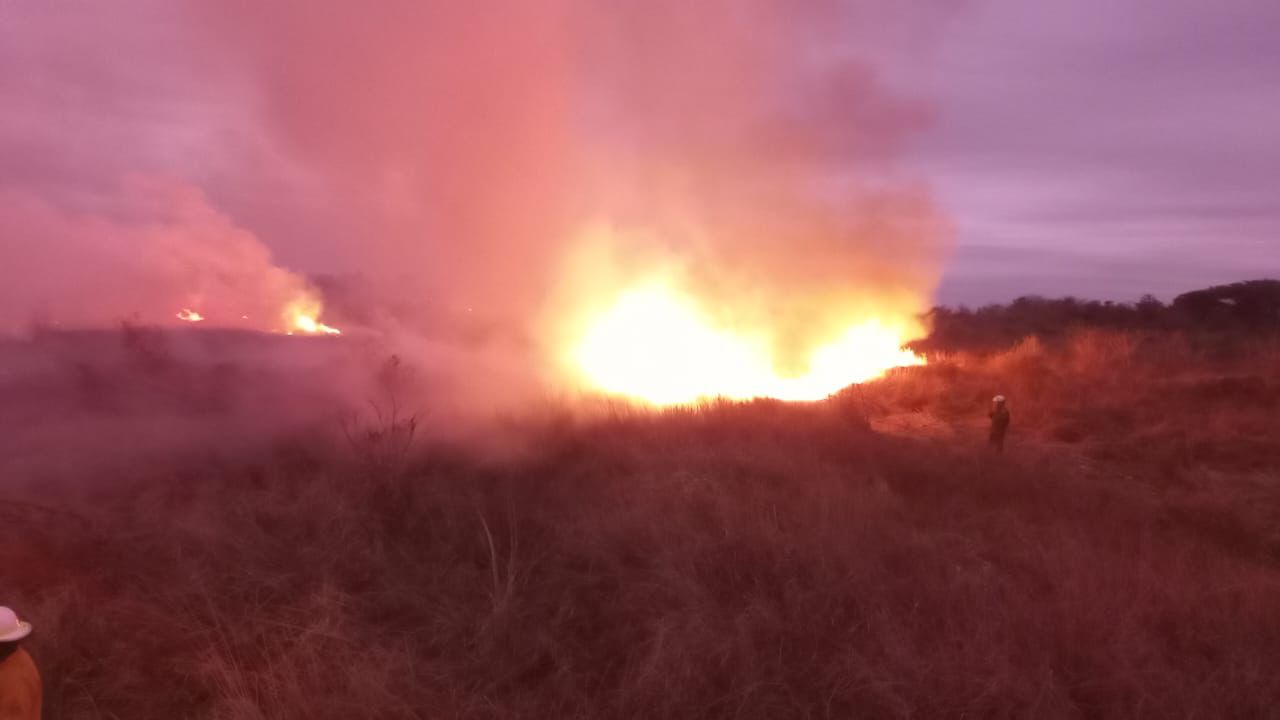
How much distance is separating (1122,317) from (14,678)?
3841cm

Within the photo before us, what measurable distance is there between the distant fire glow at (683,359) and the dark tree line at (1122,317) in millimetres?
9139

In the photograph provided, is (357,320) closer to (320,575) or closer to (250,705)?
(320,575)

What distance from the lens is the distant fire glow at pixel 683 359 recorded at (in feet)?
43.7

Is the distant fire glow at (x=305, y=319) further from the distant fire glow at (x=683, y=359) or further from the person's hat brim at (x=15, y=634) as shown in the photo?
the person's hat brim at (x=15, y=634)

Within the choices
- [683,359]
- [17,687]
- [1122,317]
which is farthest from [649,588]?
[1122,317]

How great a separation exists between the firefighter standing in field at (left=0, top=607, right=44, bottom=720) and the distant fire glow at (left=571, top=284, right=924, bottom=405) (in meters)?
9.81

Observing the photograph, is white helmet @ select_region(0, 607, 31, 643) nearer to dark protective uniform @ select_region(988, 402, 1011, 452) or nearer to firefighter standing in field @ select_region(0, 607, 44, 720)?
firefighter standing in field @ select_region(0, 607, 44, 720)

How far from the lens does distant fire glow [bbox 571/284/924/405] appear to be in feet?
43.7

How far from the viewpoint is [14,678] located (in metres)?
2.71

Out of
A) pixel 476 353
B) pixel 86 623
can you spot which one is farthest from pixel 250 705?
pixel 476 353

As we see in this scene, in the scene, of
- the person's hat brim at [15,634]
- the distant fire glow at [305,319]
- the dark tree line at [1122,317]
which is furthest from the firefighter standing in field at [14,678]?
the dark tree line at [1122,317]

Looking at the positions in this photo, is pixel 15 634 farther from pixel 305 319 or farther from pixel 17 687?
pixel 305 319

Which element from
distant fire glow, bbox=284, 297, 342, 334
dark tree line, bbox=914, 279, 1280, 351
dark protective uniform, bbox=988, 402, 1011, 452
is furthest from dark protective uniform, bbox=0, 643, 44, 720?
dark tree line, bbox=914, 279, 1280, 351

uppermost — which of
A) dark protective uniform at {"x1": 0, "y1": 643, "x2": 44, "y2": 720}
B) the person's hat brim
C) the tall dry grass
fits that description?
the person's hat brim
